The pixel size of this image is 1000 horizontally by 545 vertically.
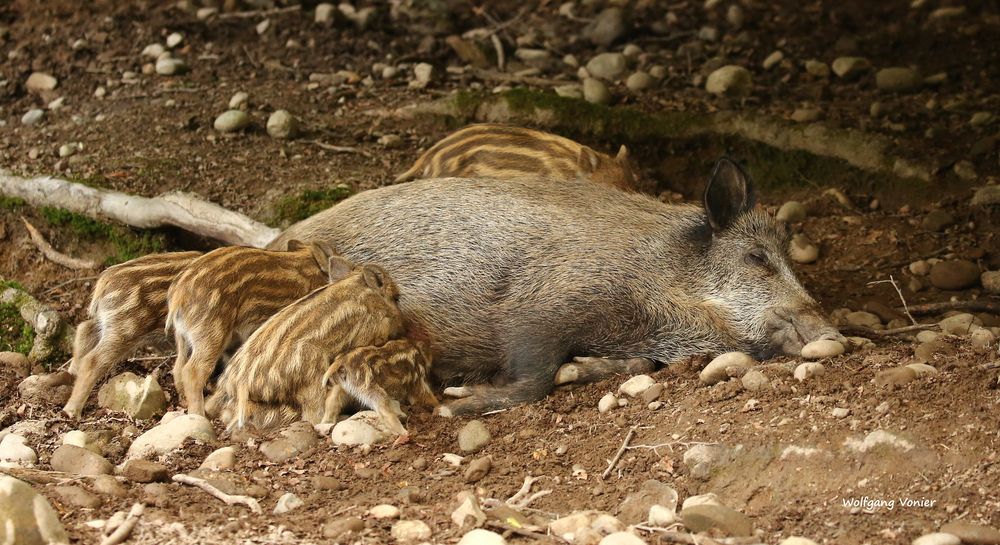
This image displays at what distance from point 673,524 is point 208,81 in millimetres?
5889

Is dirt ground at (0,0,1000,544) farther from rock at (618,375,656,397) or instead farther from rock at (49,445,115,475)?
rock at (49,445,115,475)

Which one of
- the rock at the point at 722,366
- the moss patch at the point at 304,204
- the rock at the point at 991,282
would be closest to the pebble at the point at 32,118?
the moss patch at the point at 304,204

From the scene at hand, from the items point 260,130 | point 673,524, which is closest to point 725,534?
point 673,524

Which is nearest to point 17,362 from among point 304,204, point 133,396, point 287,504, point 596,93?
point 133,396

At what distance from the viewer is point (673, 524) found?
3.24 metres

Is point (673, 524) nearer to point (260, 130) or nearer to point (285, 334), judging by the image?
point (285, 334)

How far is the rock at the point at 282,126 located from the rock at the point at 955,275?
3.90 metres

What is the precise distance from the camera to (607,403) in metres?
4.38

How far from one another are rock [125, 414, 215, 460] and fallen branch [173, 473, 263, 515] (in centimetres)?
39

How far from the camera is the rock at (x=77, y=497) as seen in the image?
3463 mm

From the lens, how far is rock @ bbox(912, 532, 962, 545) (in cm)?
290

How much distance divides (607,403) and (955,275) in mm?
2509

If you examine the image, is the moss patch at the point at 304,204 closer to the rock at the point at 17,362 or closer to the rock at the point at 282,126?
the rock at the point at 282,126

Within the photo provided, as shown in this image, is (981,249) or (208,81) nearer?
(981,249)
